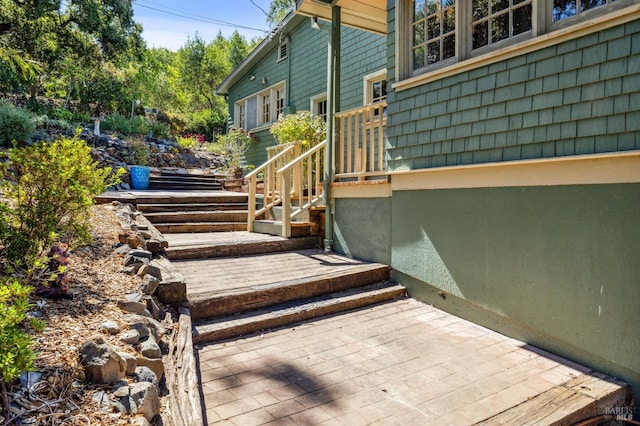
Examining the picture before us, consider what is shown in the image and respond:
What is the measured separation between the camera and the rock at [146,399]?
160 centimetres

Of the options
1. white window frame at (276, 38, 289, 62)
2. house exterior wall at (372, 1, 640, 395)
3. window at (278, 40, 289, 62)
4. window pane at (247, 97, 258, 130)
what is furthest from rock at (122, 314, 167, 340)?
window pane at (247, 97, 258, 130)

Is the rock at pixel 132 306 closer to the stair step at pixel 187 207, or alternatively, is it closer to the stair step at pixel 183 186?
the stair step at pixel 187 207

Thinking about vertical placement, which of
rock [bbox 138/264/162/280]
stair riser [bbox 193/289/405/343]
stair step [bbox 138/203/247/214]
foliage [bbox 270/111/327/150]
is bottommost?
stair riser [bbox 193/289/405/343]

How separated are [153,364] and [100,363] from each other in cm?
39

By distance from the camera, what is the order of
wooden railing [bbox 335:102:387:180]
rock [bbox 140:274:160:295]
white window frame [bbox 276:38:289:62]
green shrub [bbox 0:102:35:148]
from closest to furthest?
rock [bbox 140:274:160:295], wooden railing [bbox 335:102:387:180], green shrub [bbox 0:102:35:148], white window frame [bbox 276:38:289:62]

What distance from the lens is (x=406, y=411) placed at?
223cm

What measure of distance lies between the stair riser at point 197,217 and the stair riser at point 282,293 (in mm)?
3081

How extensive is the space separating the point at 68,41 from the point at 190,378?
13.3 metres

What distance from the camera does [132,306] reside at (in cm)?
250

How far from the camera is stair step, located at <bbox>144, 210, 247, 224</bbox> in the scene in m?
6.12

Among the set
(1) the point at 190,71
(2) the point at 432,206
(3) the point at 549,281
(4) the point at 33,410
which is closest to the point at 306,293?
(2) the point at 432,206

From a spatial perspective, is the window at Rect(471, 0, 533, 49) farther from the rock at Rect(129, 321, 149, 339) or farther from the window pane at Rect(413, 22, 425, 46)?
the rock at Rect(129, 321, 149, 339)

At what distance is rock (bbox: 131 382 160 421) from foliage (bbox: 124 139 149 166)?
37.5 ft

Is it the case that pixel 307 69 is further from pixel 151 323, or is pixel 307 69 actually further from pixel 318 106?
pixel 151 323
